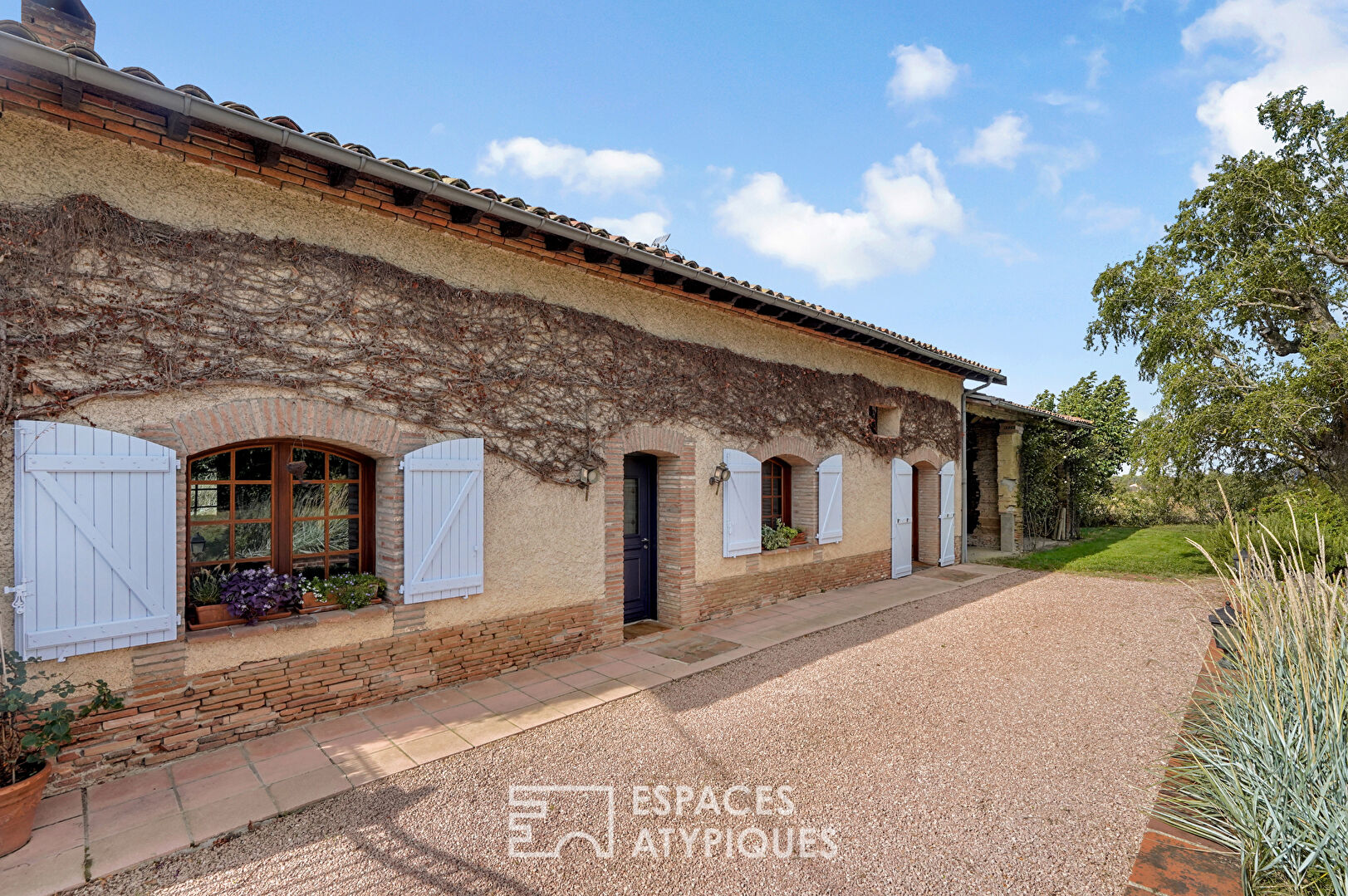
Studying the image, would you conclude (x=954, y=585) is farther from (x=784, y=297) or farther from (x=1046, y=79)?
(x=1046, y=79)

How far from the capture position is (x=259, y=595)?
391cm

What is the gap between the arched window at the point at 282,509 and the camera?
Result: 4.03 m

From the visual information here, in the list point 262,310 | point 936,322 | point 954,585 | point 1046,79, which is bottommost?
point 954,585

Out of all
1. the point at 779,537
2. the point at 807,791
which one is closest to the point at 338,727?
→ the point at 807,791

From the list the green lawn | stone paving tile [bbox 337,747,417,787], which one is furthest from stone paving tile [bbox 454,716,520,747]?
the green lawn

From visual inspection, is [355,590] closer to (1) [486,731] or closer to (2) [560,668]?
(1) [486,731]

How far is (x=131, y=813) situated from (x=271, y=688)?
36.7 inches

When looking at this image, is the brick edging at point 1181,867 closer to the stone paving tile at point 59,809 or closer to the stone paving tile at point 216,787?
the stone paving tile at point 216,787

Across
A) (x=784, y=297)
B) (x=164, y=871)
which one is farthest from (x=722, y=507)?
(x=164, y=871)

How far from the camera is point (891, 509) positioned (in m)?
9.61

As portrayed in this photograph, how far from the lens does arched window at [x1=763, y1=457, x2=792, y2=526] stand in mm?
8203

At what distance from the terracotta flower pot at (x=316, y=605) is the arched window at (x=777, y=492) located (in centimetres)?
531

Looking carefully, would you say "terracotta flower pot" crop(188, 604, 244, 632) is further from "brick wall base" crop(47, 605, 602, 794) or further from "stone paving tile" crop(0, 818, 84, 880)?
"stone paving tile" crop(0, 818, 84, 880)

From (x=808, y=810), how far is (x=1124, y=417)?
1903cm
